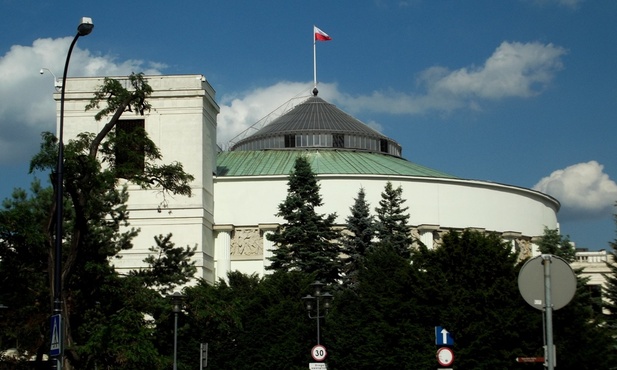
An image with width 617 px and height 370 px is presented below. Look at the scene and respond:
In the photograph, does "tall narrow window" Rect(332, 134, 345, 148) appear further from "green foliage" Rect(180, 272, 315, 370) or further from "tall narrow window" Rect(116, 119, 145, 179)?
"tall narrow window" Rect(116, 119, 145, 179)

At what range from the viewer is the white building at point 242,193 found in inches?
2325

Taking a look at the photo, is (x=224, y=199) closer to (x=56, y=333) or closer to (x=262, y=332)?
(x=262, y=332)

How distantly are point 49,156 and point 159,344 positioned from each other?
547 inches

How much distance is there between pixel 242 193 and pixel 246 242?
118 inches

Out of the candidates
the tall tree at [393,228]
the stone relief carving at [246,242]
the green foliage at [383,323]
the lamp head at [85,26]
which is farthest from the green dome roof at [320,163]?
the lamp head at [85,26]

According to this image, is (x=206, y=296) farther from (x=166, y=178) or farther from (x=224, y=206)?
(x=224, y=206)

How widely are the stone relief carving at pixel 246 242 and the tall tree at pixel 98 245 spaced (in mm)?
21037

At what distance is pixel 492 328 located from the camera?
115 ft

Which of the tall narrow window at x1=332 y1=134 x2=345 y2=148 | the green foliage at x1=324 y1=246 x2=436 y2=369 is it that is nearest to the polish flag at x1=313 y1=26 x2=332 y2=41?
the tall narrow window at x1=332 y1=134 x2=345 y2=148

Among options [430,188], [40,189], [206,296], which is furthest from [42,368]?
[430,188]

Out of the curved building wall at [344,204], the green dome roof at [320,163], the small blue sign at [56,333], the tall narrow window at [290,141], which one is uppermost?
the tall narrow window at [290,141]

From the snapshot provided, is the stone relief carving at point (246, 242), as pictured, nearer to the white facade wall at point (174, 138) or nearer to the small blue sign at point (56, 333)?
the white facade wall at point (174, 138)

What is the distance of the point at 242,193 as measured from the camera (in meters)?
62.5

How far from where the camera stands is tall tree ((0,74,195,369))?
26.3 m
